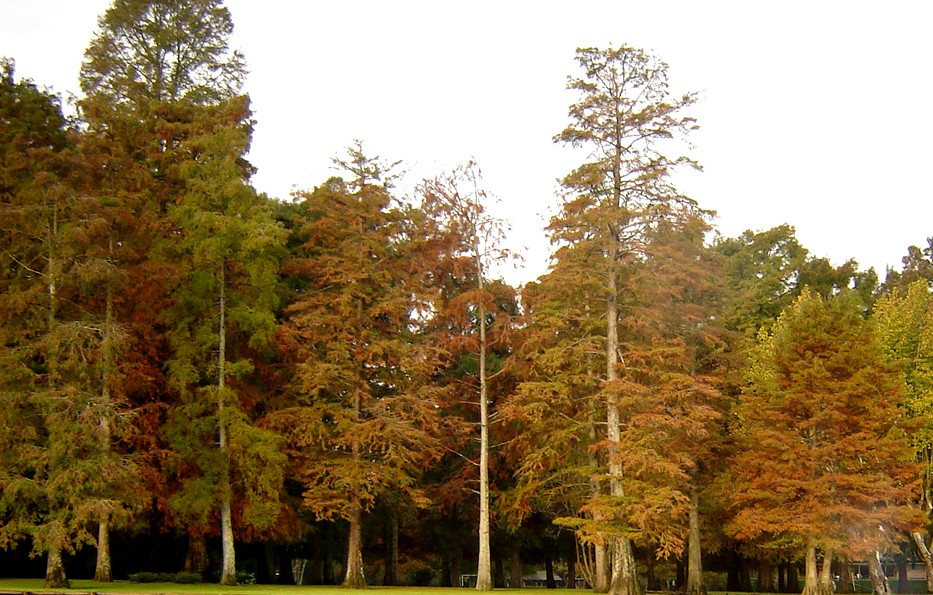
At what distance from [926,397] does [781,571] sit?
1009 inches

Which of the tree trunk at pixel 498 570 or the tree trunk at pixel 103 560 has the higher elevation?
the tree trunk at pixel 103 560

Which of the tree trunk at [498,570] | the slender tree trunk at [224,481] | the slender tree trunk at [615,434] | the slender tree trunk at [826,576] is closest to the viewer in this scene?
the slender tree trunk at [615,434]

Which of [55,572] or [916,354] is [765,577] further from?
[55,572]

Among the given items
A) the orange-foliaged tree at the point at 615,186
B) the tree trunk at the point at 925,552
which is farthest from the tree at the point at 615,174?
the tree trunk at the point at 925,552

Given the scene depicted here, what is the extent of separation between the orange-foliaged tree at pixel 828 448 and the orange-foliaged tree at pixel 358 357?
41.9 ft

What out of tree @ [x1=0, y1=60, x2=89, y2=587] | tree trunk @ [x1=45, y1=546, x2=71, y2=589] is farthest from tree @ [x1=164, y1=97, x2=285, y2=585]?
tree trunk @ [x1=45, y1=546, x2=71, y2=589]

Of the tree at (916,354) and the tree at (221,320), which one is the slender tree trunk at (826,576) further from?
the tree at (221,320)

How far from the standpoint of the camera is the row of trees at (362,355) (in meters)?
29.2

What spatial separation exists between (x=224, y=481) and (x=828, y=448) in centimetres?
2196

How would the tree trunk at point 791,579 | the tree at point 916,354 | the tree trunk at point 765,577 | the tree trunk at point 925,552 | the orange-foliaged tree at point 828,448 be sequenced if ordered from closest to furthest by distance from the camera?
1. the orange-foliaged tree at point 828,448
2. the tree at point 916,354
3. the tree trunk at point 925,552
4. the tree trunk at point 791,579
5. the tree trunk at point 765,577

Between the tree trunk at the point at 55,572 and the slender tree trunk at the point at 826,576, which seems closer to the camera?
the tree trunk at the point at 55,572

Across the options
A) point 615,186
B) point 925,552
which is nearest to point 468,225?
point 615,186

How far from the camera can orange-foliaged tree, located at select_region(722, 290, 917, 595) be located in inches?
1243

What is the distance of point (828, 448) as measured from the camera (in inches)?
1252
